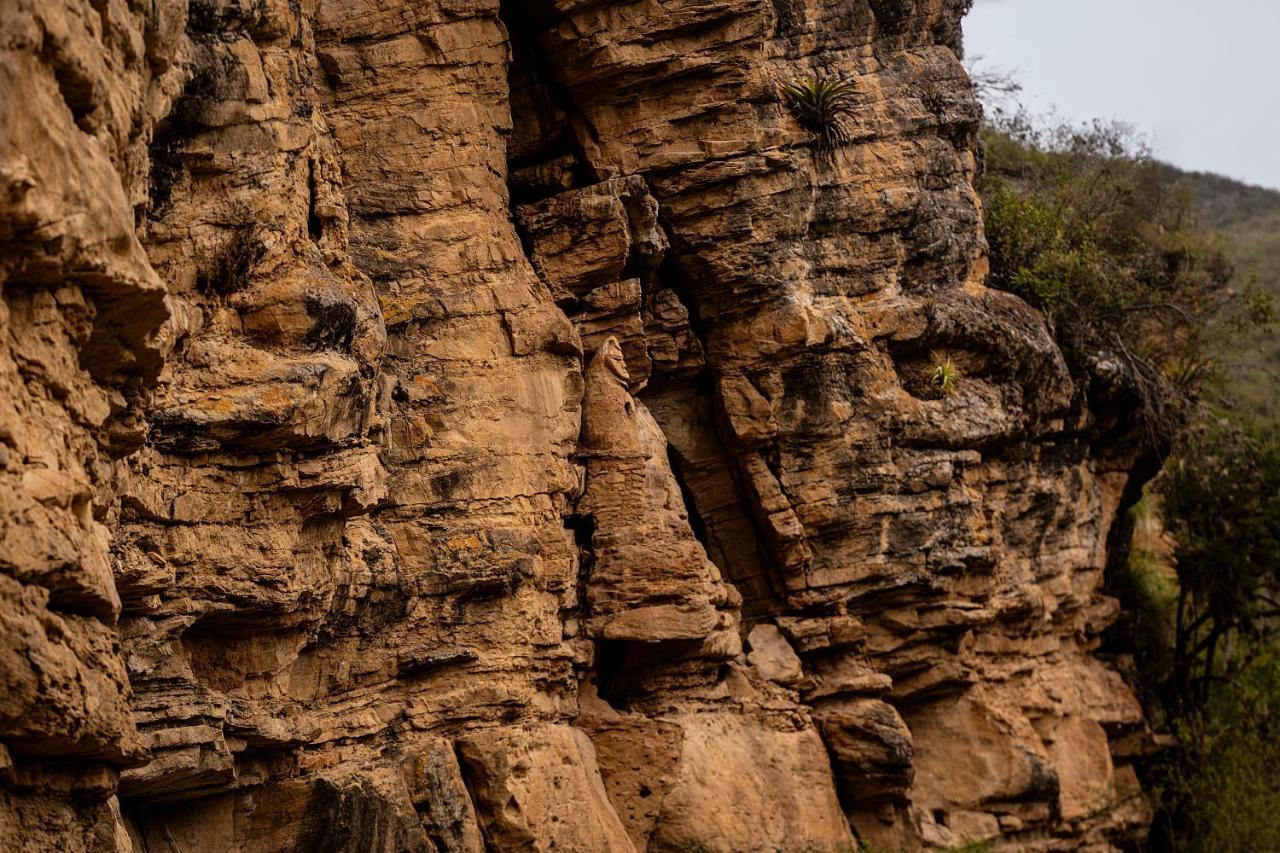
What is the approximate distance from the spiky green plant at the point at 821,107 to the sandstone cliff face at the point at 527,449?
6.8 inches

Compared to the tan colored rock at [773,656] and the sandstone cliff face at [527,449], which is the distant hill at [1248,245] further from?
the tan colored rock at [773,656]

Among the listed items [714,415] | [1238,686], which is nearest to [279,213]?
[714,415]

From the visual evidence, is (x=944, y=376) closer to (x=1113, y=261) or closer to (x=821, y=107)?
(x=821, y=107)

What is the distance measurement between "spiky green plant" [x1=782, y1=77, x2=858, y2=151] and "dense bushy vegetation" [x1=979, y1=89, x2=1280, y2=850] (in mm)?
3950

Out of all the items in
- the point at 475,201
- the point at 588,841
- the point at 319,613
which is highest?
the point at 475,201

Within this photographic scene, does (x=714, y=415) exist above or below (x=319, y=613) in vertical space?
above

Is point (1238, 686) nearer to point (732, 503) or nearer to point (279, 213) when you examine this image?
point (732, 503)

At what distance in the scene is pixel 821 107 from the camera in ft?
52.1

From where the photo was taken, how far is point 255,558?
1023 cm

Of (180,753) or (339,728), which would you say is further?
(339,728)

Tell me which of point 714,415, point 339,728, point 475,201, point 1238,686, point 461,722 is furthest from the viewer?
point 1238,686

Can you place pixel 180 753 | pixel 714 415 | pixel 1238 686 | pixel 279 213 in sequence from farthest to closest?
pixel 1238 686 → pixel 714 415 → pixel 279 213 → pixel 180 753

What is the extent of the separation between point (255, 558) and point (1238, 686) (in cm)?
1542

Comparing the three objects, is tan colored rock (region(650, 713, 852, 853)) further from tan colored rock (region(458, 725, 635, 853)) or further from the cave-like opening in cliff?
the cave-like opening in cliff
